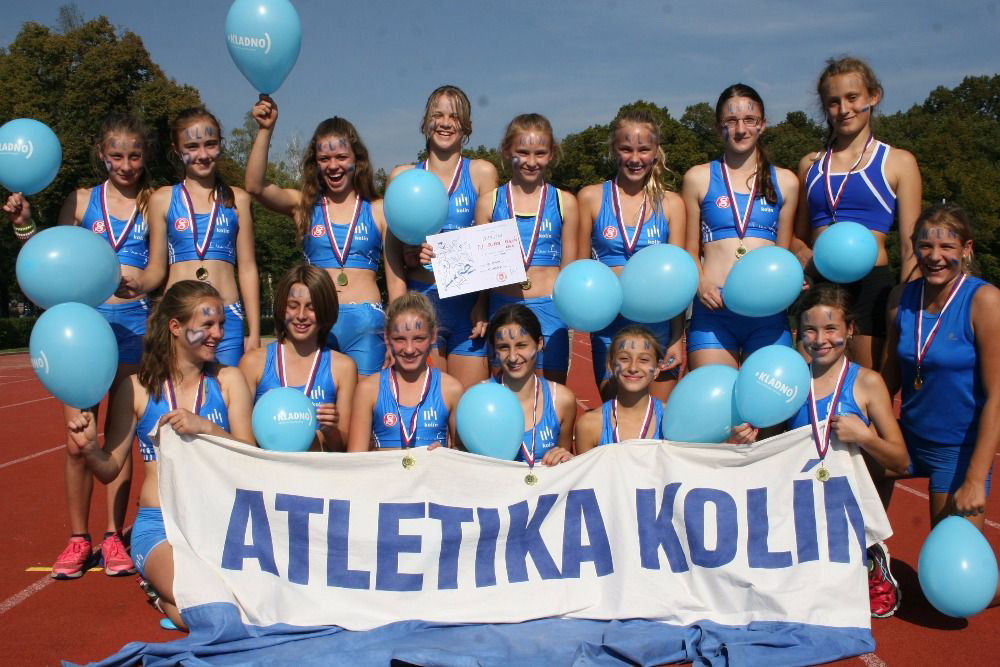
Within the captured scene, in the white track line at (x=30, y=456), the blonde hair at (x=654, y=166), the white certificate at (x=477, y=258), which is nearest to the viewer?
the white certificate at (x=477, y=258)

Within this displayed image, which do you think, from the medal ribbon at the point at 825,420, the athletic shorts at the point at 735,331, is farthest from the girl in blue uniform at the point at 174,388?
the medal ribbon at the point at 825,420

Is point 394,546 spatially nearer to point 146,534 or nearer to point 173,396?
point 146,534

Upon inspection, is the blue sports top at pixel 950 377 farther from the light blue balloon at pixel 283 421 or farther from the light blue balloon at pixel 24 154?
the light blue balloon at pixel 24 154

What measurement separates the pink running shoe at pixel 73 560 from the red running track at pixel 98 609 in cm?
5

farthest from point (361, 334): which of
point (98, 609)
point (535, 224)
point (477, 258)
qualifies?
point (98, 609)

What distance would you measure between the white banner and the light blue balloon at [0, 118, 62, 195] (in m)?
2.01

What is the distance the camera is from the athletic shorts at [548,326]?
17.4 ft

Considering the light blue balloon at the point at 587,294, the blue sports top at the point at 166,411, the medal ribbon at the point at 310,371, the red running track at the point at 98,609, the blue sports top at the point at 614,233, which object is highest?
the blue sports top at the point at 614,233

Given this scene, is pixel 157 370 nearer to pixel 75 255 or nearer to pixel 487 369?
pixel 75 255

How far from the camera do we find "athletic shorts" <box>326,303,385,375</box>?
5.25 metres

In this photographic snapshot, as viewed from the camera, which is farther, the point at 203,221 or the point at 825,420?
the point at 203,221

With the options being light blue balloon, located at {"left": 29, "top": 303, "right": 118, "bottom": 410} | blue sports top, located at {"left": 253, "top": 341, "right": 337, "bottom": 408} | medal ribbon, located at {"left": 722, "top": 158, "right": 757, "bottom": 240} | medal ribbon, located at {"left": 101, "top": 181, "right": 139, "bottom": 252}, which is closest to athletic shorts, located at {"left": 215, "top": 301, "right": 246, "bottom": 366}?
blue sports top, located at {"left": 253, "top": 341, "right": 337, "bottom": 408}

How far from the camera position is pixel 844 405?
4195 mm

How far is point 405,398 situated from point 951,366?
3006 mm
